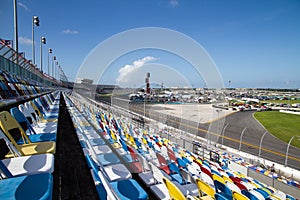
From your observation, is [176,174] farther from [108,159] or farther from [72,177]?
[72,177]

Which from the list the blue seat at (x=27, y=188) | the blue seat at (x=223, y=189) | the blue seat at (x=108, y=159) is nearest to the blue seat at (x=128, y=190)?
the blue seat at (x=108, y=159)

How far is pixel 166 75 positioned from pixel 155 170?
1208 centimetres

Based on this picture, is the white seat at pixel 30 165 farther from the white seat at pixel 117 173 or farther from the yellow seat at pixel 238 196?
the yellow seat at pixel 238 196

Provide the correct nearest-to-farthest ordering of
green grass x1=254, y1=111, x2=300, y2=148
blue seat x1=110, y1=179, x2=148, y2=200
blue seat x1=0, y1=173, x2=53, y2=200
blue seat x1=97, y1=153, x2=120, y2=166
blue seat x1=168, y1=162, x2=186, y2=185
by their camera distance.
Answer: blue seat x1=0, y1=173, x2=53, y2=200
blue seat x1=110, y1=179, x2=148, y2=200
blue seat x1=97, y1=153, x2=120, y2=166
blue seat x1=168, y1=162, x2=186, y2=185
green grass x1=254, y1=111, x2=300, y2=148

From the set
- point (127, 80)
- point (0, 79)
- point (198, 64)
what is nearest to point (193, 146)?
point (198, 64)

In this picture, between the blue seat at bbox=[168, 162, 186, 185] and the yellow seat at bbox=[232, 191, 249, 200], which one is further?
the blue seat at bbox=[168, 162, 186, 185]

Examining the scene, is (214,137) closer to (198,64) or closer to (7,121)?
(198,64)

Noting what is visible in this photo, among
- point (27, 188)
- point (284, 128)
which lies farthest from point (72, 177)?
point (284, 128)

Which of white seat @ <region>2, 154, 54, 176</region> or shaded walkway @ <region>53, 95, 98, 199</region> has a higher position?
white seat @ <region>2, 154, 54, 176</region>

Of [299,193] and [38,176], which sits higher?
[38,176]

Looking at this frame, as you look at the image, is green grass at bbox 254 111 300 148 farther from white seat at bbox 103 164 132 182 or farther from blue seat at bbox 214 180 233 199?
white seat at bbox 103 164 132 182

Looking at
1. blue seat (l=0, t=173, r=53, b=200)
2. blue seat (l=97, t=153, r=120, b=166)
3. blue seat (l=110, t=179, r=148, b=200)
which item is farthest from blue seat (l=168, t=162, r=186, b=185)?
blue seat (l=0, t=173, r=53, b=200)

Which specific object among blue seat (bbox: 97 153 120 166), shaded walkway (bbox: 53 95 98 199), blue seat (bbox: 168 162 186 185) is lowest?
blue seat (bbox: 168 162 186 185)

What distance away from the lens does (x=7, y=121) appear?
1437 millimetres
